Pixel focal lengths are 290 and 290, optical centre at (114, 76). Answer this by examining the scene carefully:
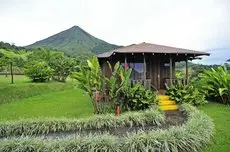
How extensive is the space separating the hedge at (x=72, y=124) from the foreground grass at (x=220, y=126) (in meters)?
2.24

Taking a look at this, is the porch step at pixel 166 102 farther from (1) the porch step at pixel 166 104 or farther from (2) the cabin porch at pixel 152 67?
(2) the cabin porch at pixel 152 67

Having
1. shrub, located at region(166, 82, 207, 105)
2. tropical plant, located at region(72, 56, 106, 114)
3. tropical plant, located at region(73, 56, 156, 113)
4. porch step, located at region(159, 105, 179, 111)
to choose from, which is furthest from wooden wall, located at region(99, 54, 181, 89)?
tropical plant, located at region(72, 56, 106, 114)

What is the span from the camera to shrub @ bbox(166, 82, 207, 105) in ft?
48.5

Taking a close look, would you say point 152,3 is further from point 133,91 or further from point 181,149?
point 181,149

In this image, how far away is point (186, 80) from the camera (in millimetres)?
16250

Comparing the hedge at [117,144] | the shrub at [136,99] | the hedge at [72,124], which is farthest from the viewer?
the shrub at [136,99]

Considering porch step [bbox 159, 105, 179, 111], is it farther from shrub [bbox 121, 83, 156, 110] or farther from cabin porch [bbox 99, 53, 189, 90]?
cabin porch [bbox 99, 53, 189, 90]

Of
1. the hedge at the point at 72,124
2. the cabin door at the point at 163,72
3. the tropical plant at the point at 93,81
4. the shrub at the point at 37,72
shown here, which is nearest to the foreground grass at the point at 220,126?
the hedge at the point at 72,124

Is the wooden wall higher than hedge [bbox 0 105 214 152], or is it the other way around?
the wooden wall

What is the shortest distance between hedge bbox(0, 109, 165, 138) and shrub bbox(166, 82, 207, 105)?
3.94 m

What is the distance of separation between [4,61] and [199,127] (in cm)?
1846

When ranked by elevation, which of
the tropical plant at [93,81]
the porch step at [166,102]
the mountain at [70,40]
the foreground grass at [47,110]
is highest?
the mountain at [70,40]

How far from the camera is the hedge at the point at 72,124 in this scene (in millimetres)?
10250

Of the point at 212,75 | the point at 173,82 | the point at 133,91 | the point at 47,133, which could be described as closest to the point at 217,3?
the point at 212,75
